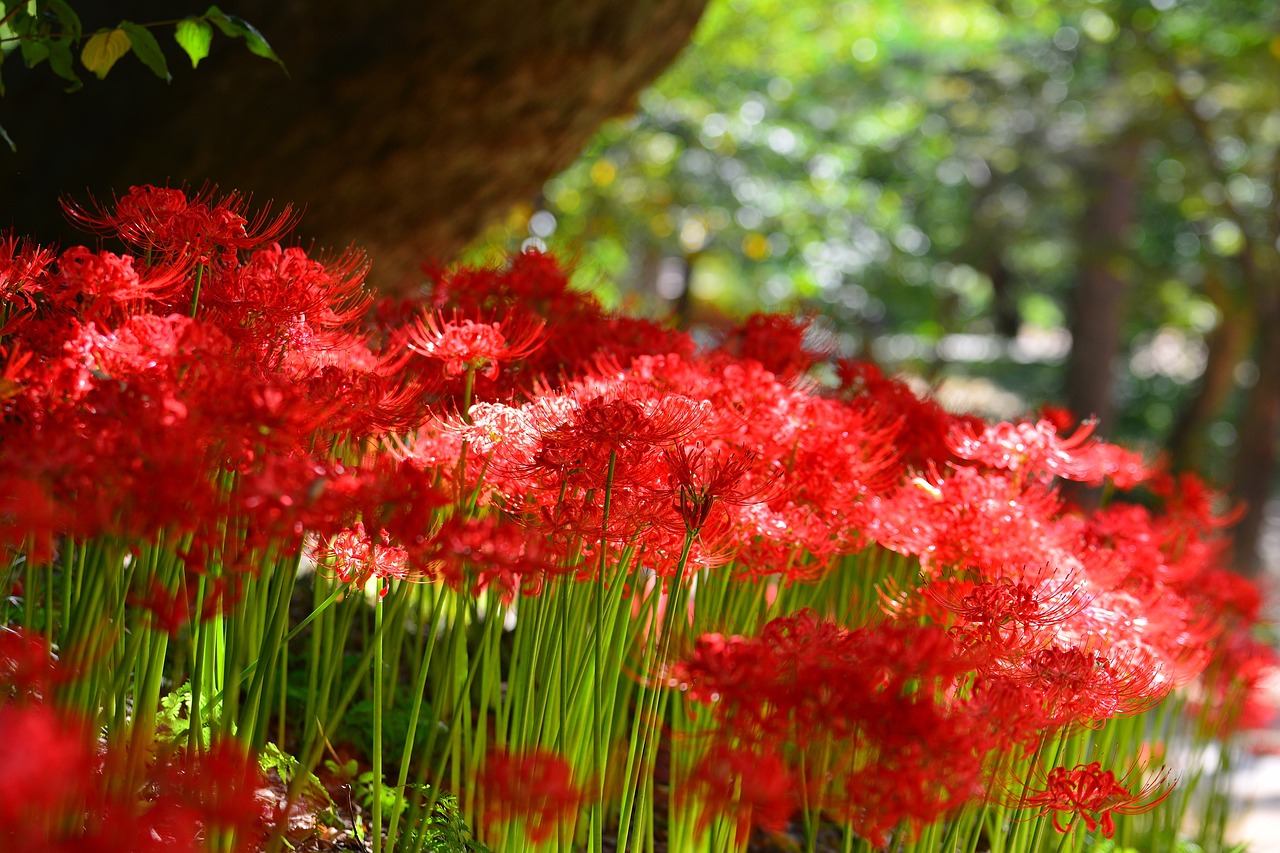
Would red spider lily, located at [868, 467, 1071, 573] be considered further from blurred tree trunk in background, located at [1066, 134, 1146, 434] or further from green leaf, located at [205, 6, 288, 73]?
blurred tree trunk in background, located at [1066, 134, 1146, 434]

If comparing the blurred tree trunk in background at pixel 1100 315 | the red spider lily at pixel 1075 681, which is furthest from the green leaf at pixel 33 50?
the blurred tree trunk in background at pixel 1100 315

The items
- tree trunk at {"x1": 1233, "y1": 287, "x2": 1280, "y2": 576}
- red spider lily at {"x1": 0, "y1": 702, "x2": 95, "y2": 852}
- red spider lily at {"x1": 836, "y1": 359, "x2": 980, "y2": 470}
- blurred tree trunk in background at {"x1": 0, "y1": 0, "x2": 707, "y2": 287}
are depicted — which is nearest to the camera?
red spider lily at {"x1": 0, "y1": 702, "x2": 95, "y2": 852}

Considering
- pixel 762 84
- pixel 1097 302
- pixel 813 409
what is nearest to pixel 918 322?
pixel 1097 302

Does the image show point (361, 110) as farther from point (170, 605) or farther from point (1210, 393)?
point (1210, 393)

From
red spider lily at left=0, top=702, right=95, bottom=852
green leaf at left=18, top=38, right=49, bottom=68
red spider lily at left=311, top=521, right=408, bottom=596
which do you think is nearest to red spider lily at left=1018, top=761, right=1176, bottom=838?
red spider lily at left=311, top=521, right=408, bottom=596

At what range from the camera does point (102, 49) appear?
2.13 meters

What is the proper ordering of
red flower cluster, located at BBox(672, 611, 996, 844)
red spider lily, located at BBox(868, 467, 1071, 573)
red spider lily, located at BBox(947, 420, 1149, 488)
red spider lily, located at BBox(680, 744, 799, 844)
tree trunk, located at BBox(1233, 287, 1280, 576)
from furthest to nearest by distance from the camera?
tree trunk, located at BBox(1233, 287, 1280, 576) < red spider lily, located at BBox(947, 420, 1149, 488) < red spider lily, located at BBox(868, 467, 1071, 573) < red flower cluster, located at BBox(672, 611, 996, 844) < red spider lily, located at BBox(680, 744, 799, 844)

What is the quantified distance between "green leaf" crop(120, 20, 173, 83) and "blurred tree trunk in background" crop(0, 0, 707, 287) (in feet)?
4.96

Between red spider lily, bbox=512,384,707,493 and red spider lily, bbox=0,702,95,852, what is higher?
red spider lily, bbox=512,384,707,493

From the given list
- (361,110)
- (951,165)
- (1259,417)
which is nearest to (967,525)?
(361,110)

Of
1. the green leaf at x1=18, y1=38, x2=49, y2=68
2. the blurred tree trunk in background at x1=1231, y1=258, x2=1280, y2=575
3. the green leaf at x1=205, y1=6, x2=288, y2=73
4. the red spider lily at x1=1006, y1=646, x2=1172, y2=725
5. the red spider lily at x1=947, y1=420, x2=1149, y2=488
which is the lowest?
Result: the red spider lily at x1=1006, y1=646, x2=1172, y2=725

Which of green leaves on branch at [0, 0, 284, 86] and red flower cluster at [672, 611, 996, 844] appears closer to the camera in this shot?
red flower cluster at [672, 611, 996, 844]

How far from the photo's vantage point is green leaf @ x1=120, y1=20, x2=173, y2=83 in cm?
Result: 208

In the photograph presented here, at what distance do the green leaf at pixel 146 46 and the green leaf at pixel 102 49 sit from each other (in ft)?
0.08
